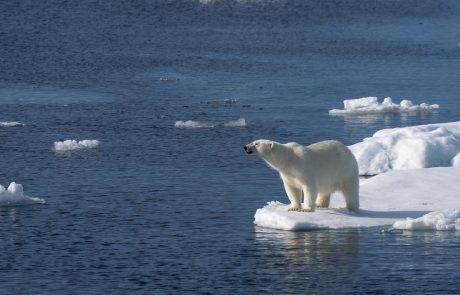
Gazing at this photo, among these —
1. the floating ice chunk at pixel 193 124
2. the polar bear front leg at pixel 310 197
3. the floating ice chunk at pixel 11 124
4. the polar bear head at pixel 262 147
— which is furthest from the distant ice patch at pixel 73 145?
the polar bear front leg at pixel 310 197

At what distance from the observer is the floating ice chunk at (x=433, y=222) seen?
20438mm

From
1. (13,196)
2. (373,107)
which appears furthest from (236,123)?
(13,196)

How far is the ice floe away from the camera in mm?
20531

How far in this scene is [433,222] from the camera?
2047 centimetres

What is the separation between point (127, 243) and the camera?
20828mm

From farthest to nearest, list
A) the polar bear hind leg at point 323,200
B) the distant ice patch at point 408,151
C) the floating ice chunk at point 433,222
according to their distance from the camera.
Answer: 1. the distant ice patch at point 408,151
2. the polar bear hind leg at point 323,200
3. the floating ice chunk at point 433,222

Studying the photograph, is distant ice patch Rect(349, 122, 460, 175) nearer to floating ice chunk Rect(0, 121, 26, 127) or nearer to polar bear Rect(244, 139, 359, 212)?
polar bear Rect(244, 139, 359, 212)

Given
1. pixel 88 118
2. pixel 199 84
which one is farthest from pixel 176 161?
pixel 199 84

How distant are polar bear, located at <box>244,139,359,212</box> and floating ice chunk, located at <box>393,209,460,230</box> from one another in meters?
1.21

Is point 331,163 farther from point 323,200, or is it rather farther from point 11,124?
point 11,124

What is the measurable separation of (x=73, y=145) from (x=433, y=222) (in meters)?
13.1

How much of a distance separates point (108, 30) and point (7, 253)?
134 feet

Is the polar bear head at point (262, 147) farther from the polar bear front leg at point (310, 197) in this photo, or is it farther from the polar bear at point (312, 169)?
the polar bear front leg at point (310, 197)

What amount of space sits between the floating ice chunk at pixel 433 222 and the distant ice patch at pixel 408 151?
19.0 feet
